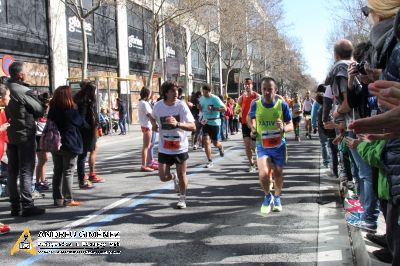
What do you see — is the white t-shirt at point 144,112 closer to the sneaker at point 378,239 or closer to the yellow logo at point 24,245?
the yellow logo at point 24,245

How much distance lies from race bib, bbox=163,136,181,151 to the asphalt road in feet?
2.73

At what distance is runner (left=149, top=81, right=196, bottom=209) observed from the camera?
6.38 m

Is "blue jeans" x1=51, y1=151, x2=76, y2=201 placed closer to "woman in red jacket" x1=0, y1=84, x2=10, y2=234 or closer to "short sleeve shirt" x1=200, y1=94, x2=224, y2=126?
"woman in red jacket" x1=0, y1=84, x2=10, y2=234

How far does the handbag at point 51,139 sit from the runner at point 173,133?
1.42m

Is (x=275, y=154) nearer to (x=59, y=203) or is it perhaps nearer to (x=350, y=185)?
(x=350, y=185)

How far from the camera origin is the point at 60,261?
4.38 metres

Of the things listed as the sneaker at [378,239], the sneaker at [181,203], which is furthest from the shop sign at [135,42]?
the sneaker at [378,239]

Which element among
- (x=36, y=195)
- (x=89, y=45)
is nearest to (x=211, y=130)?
(x=36, y=195)

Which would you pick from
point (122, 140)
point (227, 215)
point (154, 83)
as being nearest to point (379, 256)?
point (227, 215)

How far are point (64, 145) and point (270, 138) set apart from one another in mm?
2880

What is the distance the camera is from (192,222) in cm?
568

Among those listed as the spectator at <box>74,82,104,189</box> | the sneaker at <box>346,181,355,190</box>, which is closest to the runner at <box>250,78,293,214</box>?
the sneaker at <box>346,181,355,190</box>

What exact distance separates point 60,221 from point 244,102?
5.02m

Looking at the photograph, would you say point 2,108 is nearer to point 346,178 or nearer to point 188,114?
point 188,114
